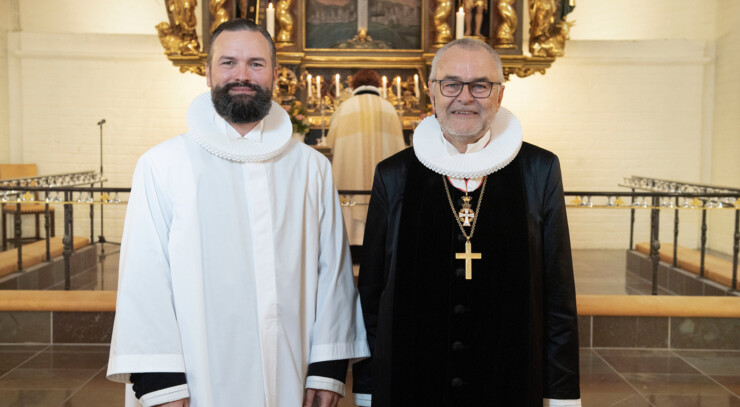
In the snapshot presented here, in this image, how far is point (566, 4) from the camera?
8.75 meters

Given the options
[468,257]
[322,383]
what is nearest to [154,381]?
[322,383]

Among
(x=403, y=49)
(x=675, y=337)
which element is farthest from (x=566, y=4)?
(x=675, y=337)

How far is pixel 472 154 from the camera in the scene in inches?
97.0

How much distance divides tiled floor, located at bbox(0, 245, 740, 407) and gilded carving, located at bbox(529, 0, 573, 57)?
446 centimetres

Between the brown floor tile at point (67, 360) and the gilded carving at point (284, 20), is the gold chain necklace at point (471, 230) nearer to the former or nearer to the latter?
the brown floor tile at point (67, 360)

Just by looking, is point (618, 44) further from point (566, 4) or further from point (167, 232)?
point (167, 232)

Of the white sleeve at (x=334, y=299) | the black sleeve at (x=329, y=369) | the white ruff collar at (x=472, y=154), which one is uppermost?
the white ruff collar at (x=472, y=154)

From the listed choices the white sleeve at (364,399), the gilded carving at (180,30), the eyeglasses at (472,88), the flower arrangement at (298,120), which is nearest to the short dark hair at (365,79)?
the flower arrangement at (298,120)

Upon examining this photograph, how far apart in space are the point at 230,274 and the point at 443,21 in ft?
23.5

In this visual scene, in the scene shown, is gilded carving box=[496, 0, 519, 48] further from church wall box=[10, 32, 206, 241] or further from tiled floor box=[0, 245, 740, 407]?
church wall box=[10, 32, 206, 241]

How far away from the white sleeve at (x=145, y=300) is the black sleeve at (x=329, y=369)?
0.43 metres

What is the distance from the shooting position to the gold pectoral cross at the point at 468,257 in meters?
2.38

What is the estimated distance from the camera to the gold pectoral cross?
2377mm

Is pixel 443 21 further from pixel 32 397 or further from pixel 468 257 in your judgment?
pixel 468 257
